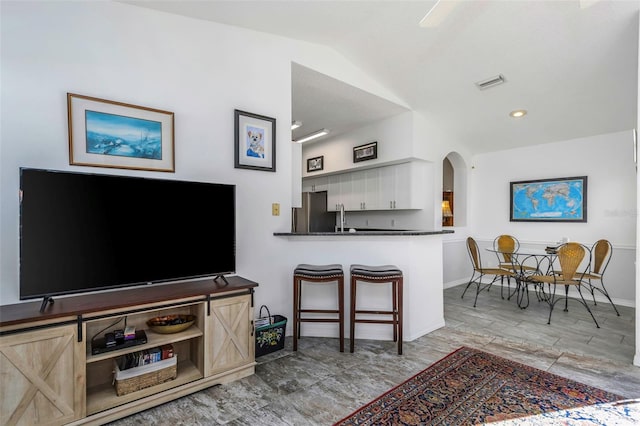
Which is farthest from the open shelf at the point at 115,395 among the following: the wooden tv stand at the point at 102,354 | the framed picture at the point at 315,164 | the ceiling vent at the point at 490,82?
the framed picture at the point at 315,164

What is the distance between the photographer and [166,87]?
2521mm

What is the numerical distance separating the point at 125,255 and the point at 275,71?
221 centimetres

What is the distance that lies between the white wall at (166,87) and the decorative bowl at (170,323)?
0.54m

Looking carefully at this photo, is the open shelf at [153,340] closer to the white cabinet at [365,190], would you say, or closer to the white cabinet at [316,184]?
the white cabinet at [365,190]

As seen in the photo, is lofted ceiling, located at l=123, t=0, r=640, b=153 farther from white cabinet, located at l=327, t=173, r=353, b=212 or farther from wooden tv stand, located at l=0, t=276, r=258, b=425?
wooden tv stand, located at l=0, t=276, r=258, b=425

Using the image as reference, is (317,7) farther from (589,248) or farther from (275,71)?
(589,248)

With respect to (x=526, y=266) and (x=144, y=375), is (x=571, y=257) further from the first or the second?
(x=144, y=375)

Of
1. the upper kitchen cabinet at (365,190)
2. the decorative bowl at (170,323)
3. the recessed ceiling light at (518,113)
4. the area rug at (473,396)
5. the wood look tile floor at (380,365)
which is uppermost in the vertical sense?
the recessed ceiling light at (518,113)

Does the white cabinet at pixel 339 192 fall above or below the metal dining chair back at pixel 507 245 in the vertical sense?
above

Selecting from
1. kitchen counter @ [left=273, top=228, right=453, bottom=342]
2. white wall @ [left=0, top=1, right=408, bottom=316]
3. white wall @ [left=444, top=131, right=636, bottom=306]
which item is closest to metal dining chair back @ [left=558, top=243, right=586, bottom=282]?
white wall @ [left=444, top=131, right=636, bottom=306]

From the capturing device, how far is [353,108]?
4480 mm

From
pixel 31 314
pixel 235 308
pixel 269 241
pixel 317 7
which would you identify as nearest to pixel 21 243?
pixel 31 314

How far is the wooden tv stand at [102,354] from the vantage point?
1558 mm

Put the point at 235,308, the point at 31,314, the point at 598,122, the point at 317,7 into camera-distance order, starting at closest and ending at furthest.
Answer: the point at 31,314, the point at 235,308, the point at 317,7, the point at 598,122
